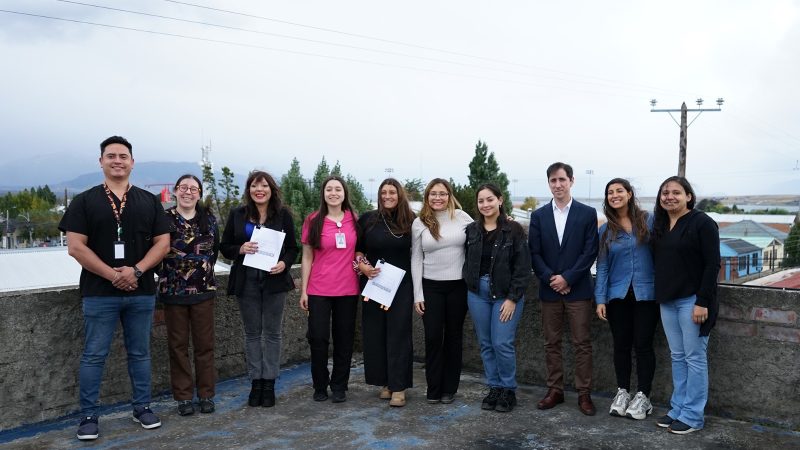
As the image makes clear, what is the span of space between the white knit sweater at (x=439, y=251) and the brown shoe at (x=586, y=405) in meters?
1.27

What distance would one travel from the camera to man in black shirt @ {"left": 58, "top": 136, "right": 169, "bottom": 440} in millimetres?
4094

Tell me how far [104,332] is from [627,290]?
356 centimetres

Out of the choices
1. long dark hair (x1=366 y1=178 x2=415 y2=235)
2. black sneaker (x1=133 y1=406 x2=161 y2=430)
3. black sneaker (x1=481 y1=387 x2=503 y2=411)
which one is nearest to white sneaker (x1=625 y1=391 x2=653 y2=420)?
black sneaker (x1=481 y1=387 x2=503 y2=411)

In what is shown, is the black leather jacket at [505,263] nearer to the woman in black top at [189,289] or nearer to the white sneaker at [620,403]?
the white sneaker at [620,403]

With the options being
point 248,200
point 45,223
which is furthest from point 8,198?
point 248,200

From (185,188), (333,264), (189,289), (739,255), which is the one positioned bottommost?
(739,255)

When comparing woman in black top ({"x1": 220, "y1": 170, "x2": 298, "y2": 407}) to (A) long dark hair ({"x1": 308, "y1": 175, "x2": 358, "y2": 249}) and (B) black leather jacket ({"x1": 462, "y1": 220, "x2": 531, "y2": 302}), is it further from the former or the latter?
(B) black leather jacket ({"x1": 462, "y1": 220, "x2": 531, "y2": 302})

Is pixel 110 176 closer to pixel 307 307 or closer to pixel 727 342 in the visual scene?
pixel 307 307

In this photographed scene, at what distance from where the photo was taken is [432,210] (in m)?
4.89

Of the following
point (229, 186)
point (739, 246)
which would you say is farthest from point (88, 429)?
point (739, 246)

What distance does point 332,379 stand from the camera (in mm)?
5109

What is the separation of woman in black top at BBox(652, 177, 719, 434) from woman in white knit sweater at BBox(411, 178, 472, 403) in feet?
4.67

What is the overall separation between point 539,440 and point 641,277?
1.32m

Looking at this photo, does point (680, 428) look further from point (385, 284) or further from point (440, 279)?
point (385, 284)
